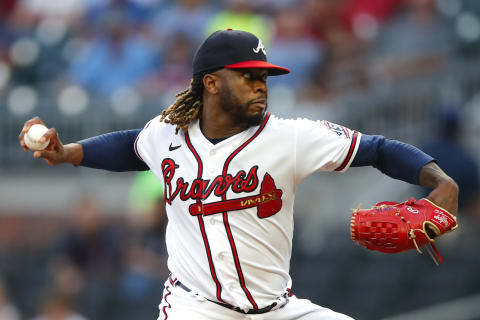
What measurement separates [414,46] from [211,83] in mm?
4588

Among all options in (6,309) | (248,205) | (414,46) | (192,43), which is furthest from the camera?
(192,43)

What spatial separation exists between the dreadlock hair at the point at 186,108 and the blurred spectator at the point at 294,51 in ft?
14.3

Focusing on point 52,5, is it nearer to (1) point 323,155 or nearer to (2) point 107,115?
(2) point 107,115

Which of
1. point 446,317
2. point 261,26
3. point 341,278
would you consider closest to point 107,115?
point 261,26

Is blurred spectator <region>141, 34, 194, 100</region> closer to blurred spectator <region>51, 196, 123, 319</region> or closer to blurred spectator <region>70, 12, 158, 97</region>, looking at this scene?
blurred spectator <region>70, 12, 158, 97</region>

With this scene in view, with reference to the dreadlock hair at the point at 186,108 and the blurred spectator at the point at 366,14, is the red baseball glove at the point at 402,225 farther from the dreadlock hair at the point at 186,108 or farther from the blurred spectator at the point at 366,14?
the blurred spectator at the point at 366,14

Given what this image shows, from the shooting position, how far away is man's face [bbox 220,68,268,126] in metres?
4.20

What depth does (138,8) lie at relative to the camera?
35.3 feet

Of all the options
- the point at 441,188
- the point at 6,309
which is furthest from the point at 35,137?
the point at 6,309

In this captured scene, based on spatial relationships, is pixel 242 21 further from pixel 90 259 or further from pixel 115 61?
pixel 90 259

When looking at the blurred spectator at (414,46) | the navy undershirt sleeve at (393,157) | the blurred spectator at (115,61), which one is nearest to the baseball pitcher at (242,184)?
the navy undershirt sleeve at (393,157)

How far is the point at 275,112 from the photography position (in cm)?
829

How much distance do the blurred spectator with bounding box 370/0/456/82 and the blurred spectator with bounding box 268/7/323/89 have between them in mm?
624

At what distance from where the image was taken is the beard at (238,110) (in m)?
4.21
